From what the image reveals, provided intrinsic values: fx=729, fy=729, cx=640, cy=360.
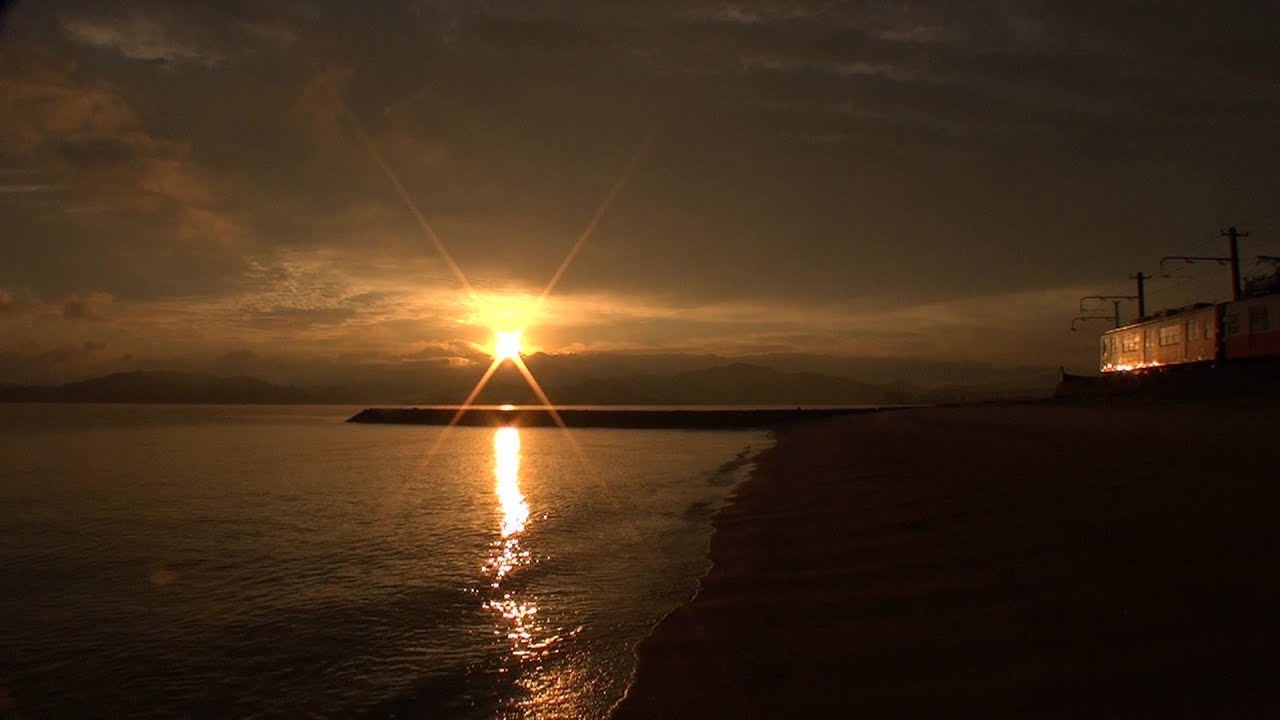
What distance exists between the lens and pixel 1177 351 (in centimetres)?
4231

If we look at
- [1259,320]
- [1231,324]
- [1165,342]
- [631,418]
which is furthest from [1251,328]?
[631,418]

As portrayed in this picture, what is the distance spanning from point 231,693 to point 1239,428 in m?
19.4

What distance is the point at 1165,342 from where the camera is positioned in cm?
4391

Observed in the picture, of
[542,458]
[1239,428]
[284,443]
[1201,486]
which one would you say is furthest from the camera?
[284,443]

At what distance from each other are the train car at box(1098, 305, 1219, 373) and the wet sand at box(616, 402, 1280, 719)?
33.2 m

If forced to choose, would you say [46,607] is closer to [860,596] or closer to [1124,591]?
[860,596]

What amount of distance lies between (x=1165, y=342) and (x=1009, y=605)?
47.4 metres

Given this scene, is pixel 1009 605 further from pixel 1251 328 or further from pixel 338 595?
pixel 1251 328

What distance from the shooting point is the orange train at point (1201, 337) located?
3444cm

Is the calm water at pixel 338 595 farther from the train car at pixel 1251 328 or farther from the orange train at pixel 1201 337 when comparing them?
the orange train at pixel 1201 337

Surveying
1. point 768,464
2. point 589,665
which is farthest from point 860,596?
point 768,464

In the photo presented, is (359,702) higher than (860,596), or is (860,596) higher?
(860,596)

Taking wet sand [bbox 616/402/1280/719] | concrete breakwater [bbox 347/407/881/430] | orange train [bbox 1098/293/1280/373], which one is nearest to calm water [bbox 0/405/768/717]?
wet sand [bbox 616/402/1280/719]

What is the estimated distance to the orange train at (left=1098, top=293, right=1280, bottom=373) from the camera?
3444 cm
